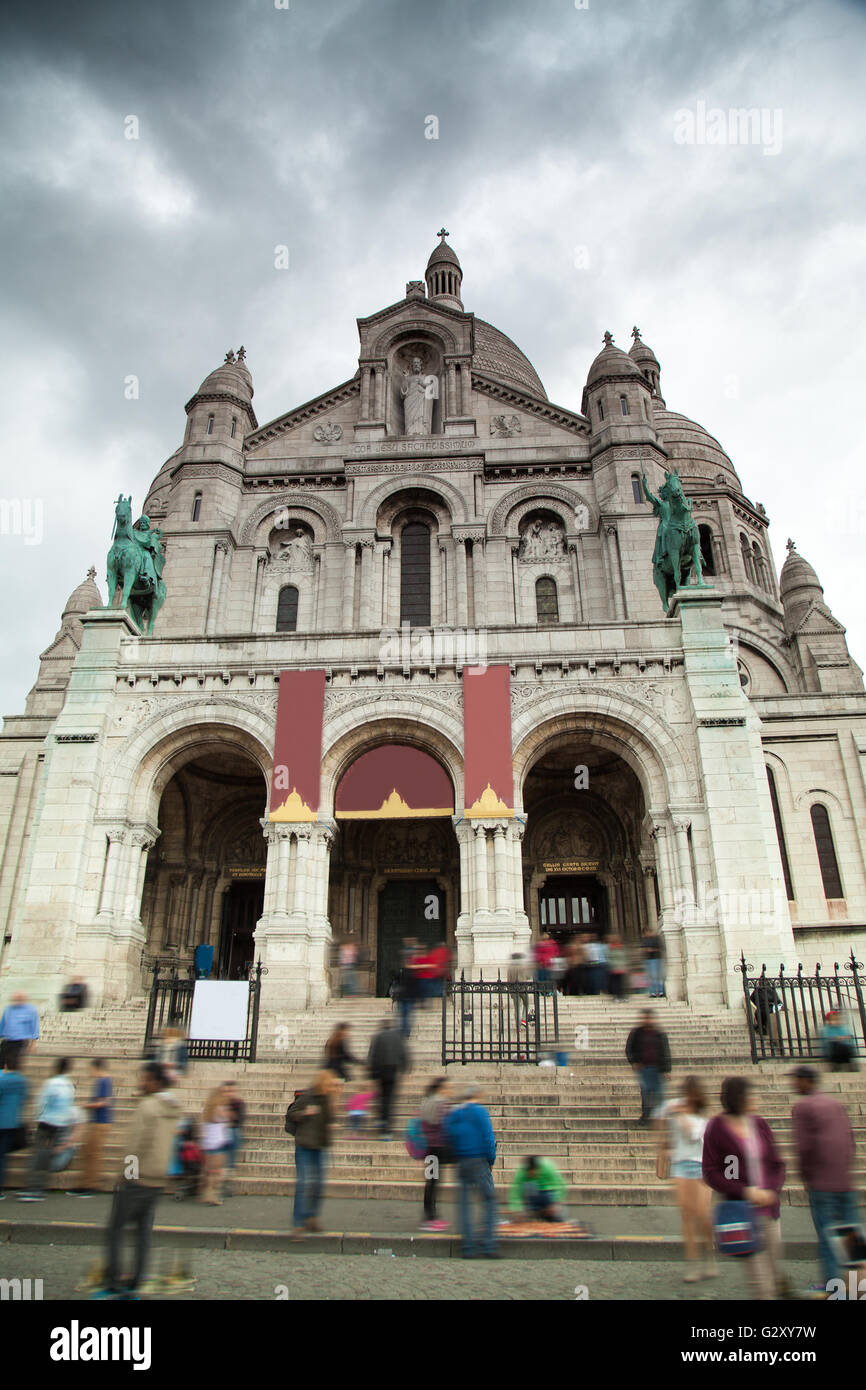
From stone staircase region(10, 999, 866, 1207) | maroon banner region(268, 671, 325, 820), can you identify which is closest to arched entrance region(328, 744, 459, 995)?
maroon banner region(268, 671, 325, 820)

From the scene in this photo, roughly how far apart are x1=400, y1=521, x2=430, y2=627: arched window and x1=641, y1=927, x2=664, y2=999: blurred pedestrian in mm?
12870

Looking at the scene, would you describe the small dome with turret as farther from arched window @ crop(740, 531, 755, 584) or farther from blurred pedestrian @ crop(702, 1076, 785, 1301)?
Result: blurred pedestrian @ crop(702, 1076, 785, 1301)

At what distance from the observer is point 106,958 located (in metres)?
19.0

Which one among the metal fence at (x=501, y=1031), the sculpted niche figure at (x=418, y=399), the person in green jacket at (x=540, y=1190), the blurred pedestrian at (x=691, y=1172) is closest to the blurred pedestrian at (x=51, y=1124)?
the metal fence at (x=501, y=1031)

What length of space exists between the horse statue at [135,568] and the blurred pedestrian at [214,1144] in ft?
51.8

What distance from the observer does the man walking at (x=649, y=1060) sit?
439 inches

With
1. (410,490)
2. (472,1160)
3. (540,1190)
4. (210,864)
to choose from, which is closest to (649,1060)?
(540,1190)

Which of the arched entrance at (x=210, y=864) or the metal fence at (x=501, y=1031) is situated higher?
the arched entrance at (x=210, y=864)

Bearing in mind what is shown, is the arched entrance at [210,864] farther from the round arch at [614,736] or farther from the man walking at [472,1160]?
the man walking at [472,1160]

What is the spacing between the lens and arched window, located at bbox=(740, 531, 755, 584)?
37.6 m

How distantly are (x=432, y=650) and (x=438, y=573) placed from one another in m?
7.58
